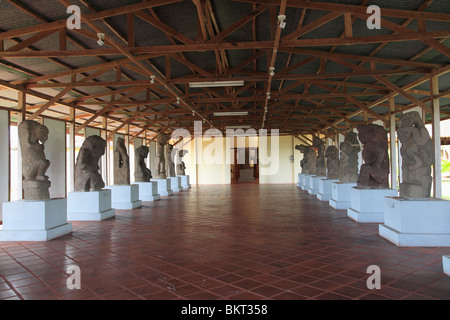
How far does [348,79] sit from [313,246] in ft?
22.4

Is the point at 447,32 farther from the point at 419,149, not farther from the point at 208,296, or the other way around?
the point at 208,296

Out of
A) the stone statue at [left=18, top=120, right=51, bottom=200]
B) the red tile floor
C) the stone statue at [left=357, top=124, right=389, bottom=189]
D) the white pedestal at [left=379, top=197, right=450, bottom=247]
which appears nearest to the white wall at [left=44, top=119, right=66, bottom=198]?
the red tile floor

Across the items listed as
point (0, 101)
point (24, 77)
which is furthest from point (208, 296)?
point (0, 101)

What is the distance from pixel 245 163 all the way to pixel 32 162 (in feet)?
74.3

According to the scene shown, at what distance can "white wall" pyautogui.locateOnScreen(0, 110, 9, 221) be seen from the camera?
7.82 meters

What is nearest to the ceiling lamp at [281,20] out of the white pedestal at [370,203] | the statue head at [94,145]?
the white pedestal at [370,203]

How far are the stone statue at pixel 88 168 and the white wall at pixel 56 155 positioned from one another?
249cm

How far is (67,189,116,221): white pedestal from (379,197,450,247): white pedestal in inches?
254

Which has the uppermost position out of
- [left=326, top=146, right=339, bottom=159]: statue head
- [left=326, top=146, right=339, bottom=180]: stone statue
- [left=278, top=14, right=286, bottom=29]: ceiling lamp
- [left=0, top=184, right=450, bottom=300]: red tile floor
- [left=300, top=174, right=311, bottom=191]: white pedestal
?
[left=278, top=14, right=286, bottom=29]: ceiling lamp

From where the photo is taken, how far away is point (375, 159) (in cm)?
719

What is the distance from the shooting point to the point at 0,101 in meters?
9.64

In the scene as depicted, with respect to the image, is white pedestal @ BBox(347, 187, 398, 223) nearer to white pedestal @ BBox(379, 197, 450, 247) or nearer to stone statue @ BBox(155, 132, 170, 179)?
white pedestal @ BBox(379, 197, 450, 247)

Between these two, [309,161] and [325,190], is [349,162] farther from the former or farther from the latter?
[309,161]

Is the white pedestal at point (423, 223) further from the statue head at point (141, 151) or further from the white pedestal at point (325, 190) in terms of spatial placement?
the statue head at point (141, 151)
